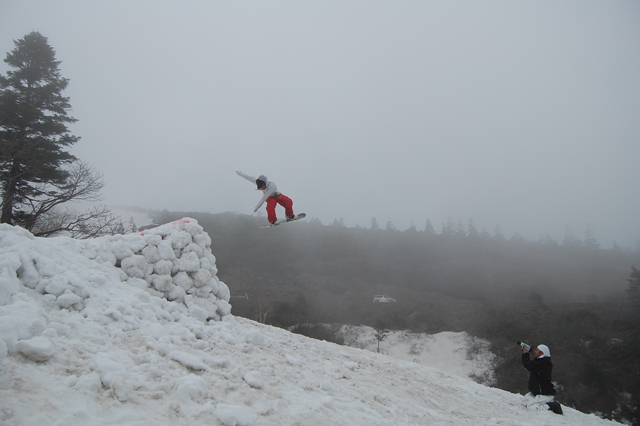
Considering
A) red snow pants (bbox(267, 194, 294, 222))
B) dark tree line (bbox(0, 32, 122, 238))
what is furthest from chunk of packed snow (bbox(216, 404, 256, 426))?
dark tree line (bbox(0, 32, 122, 238))

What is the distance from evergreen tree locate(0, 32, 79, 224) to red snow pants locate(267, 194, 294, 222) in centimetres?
1065

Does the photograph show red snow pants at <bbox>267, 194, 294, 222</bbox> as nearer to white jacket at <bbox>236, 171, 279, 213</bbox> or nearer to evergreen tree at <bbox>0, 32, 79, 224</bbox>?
white jacket at <bbox>236, 171, 279, 213</bbox>

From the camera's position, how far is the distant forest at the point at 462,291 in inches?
878

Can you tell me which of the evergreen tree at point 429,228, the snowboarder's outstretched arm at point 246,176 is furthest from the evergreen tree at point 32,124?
the evergreen tree at point 429,228

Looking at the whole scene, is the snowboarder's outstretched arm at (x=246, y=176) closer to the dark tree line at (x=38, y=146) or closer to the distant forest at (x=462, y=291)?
the dark tree line at (x=38, y=146)

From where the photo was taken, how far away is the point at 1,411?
6.92 ft

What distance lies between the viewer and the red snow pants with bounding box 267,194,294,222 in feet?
26.8

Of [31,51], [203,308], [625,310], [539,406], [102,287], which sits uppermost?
[31,51]

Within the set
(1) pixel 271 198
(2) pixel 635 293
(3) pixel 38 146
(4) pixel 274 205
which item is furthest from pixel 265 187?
(2) pixel 635 293

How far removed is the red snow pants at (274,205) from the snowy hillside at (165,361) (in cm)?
173

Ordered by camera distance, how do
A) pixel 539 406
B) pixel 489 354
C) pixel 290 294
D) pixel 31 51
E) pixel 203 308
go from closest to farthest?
pixel 203 308
pixel 539 406
pixel 31 51
pixel 489 354
pixel 290 294

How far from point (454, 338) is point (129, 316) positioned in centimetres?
3137

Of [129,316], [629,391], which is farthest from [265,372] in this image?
[629,391]

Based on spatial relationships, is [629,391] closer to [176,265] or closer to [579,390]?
[579,390]
